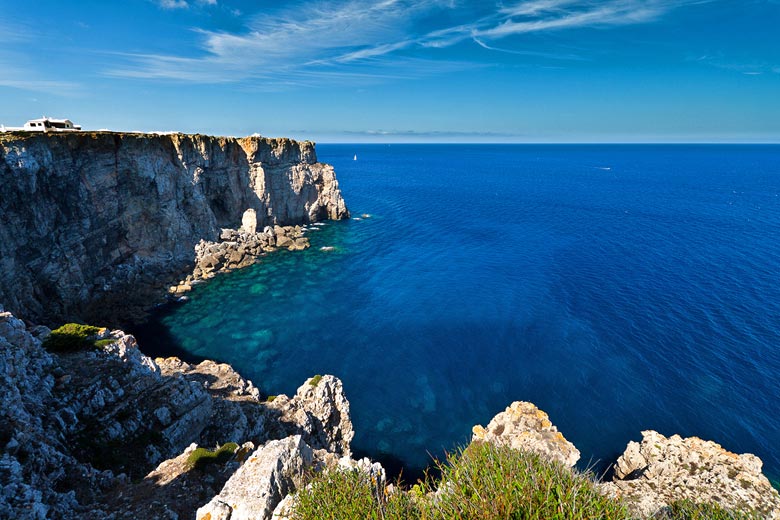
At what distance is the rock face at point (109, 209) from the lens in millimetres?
38656

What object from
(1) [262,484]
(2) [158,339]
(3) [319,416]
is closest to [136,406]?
(3) [319,416]

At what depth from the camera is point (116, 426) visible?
69.7 feet

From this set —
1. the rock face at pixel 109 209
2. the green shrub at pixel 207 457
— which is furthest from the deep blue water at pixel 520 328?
the green shrub at pixel 207 457

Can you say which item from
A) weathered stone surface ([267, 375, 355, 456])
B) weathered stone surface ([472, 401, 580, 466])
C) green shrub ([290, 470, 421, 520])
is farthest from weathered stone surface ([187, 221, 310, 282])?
green shrub ([290, 470, 421, 520])

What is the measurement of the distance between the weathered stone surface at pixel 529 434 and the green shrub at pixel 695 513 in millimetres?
6827

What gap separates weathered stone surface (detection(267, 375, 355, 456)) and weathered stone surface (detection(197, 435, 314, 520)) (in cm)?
1160

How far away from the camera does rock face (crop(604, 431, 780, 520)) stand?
1659 cm

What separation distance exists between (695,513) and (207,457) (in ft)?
67.0

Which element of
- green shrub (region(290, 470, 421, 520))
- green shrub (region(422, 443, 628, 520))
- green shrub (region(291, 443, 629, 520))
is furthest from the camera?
green shrub (region(290, 470, 421, 520))

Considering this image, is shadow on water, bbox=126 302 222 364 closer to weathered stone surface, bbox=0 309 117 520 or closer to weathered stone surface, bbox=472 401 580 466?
weathered stone surface, bbox=0 309 117 520

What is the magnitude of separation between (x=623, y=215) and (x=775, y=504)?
101 meters

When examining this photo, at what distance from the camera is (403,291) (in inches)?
2297

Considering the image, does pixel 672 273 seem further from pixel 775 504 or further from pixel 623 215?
pixel 775 504

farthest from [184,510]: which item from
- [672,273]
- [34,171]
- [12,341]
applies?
[672,273]
